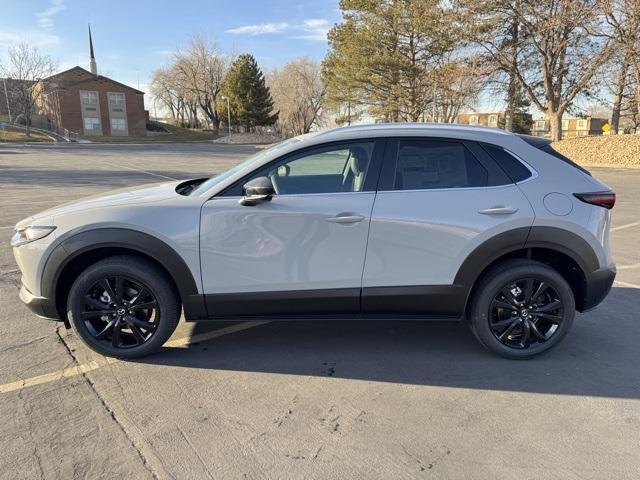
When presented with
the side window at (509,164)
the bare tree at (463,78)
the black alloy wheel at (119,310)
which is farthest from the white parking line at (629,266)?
the bare tree at (463,78)

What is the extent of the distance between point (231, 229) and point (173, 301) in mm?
712

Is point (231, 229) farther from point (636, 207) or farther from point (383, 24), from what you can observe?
point (383, 24)

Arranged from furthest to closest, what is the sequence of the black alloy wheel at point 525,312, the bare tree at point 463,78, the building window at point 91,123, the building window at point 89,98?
the building window at point 91,123 → the building window at point 89,98 → the bare tree at point 463,78 → the black alloy wheel at point 525,312

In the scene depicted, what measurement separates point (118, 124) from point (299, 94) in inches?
1008

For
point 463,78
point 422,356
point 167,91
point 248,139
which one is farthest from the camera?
point 167,91

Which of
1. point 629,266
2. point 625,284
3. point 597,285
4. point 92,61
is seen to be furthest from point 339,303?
point 92,61

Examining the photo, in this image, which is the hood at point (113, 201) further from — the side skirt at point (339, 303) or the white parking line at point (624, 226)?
the white parking line at point (624, 226)

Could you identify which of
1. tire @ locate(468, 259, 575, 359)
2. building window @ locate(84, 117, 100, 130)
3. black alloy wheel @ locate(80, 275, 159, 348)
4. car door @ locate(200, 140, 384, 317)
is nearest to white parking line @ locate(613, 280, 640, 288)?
tire @ locate(468, 259, 575, 359)

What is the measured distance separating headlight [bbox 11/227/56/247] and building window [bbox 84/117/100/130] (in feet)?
218

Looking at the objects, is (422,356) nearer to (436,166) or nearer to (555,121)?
(436,166)

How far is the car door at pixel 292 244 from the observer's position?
324 cm

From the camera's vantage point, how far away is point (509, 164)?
11.2 feet

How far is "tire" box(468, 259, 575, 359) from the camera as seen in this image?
3.41 m

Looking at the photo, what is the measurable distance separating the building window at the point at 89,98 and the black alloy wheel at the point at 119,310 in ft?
220
